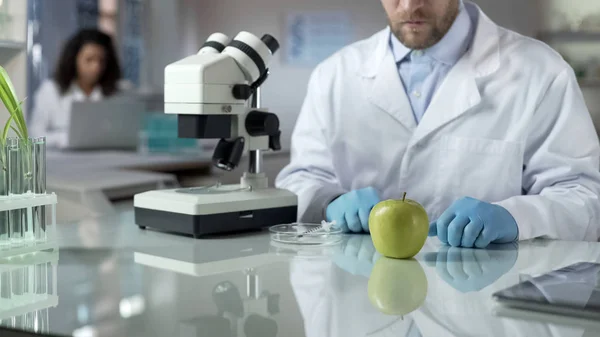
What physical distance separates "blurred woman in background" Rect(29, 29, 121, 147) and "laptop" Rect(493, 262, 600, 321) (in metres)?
4.70

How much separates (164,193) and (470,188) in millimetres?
843

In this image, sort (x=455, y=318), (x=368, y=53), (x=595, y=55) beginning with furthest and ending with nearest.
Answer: (x=595, y=55)
(x=368, y=53)
(x=455, y=318)

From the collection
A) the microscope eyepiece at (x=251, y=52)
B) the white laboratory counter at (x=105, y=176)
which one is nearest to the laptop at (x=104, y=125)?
the white laboratory counter at (x=105, y=176)

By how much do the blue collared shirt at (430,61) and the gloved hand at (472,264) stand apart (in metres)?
0.64

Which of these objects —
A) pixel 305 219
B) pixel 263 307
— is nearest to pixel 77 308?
pixel 263 307

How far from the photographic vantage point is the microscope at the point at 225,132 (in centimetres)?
159

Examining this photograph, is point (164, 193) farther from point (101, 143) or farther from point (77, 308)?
point (101, 143)

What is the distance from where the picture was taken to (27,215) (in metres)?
1.45

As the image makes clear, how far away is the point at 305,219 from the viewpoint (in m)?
1.93

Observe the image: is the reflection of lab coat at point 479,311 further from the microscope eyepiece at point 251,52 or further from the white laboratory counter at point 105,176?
the white laboratory counter at point 105,176

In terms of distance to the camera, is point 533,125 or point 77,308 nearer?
point 77,308

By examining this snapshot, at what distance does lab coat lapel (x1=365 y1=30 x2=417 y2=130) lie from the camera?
2.12m

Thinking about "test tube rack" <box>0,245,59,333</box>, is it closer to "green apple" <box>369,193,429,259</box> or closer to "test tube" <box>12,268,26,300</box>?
"test tube" <box>12,268,26,300</box>

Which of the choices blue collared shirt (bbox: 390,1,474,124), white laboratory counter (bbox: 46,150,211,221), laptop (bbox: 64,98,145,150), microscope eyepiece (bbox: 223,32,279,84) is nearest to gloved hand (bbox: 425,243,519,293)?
microscope eyepiece (bbox: 223,32,279,84)
